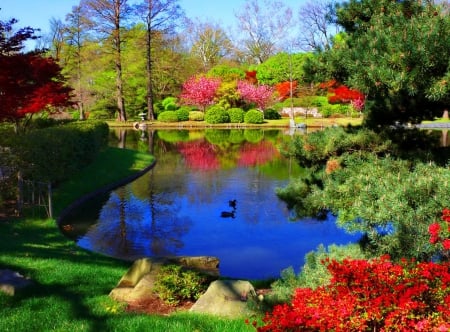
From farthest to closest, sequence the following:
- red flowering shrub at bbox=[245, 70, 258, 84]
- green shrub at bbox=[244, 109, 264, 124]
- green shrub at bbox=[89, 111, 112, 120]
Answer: red flowering shrub at bbox=[245, 70, 258, 84], green shrub at bbox=[89, 111, 112, 120], green shrub at bbox=[244, 109, 264, 124]

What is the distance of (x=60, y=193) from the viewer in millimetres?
13766

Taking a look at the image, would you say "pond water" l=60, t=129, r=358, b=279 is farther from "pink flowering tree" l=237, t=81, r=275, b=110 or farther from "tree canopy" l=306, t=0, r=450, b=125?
"pink flowering tree" l=237, t=81, r=275, b=110

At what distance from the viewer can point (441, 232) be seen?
12.8 ft

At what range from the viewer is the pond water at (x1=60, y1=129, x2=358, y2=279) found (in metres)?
10.0

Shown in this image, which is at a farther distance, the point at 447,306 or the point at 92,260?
the point at 92,260

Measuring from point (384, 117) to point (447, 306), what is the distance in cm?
415

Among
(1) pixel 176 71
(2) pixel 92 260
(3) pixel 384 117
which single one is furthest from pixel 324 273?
(1) pixel 176 71

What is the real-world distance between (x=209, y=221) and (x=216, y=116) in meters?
31.2

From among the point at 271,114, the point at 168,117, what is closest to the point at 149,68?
the point at 168,117

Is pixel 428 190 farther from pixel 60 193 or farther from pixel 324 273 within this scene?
pixel 60 193

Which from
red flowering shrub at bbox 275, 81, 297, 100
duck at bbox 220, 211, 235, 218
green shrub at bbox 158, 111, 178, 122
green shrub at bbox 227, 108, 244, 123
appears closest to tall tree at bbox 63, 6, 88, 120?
green shrub at bbox 158, 111, 178, 122

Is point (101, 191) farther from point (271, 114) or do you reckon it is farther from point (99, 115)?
point (99, 115)

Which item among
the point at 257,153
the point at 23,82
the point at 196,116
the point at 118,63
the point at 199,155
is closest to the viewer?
the point at 23,82

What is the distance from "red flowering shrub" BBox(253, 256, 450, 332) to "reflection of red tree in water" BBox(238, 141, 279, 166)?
1832 centimetres
